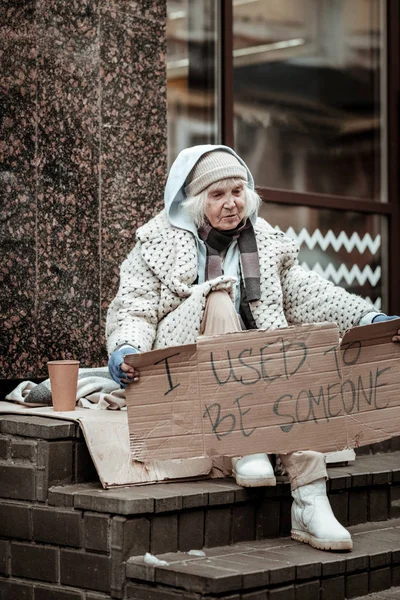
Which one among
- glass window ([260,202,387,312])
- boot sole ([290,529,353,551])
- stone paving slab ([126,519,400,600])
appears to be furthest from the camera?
glass window ([260,202,387,312])

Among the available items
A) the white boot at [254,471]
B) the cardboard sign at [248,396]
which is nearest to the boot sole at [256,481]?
the white boot at [254,471]

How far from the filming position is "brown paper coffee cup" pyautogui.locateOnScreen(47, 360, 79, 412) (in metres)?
4.30

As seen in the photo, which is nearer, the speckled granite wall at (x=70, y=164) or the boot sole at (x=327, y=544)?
the boot sole at (x=327, y=544)

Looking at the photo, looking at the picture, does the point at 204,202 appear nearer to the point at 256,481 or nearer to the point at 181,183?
the point at 181,183

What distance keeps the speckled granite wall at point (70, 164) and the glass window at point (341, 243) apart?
144cm

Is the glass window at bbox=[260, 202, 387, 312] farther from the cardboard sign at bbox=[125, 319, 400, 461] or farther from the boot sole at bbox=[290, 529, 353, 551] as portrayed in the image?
the boot sole at bbox=[290, 529, 353, 551]

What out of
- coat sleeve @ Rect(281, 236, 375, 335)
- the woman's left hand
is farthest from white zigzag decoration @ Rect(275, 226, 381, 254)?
the woman's left hand

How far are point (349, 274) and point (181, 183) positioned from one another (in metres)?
2.96

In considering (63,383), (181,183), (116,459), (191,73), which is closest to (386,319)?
(181,183)

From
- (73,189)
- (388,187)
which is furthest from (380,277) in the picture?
(73,189)

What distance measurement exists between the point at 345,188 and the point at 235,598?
4.37 meters

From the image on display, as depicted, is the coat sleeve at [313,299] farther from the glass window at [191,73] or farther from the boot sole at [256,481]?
the glass window at [191,73]

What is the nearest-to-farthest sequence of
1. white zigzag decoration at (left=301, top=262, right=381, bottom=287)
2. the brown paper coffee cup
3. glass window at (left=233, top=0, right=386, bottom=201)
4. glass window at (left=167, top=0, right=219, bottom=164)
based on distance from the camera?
the brown paper coffee cup → glass window at (left=167, top=0, right=219, bottom=164) → glass window at (left=233, top=0, right=386, bottom=201) → white zigzag decoration at (left=301, top=262, right=381, bottom=287)

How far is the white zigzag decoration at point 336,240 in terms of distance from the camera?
23.3ft
